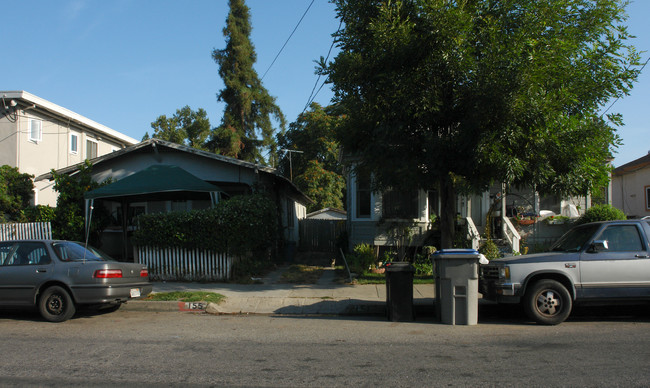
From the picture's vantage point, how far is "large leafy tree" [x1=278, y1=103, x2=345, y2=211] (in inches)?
1383

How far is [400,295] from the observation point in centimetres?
897

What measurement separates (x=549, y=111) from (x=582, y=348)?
16.3 feet

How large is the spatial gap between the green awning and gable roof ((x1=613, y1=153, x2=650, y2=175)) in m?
24.4

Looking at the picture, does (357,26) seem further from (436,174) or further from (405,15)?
(436,174)

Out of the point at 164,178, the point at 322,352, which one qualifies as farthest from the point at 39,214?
the point at 322,352

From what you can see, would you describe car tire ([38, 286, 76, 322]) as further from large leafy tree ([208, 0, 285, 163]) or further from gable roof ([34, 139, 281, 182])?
large leafy tree ([208, 0, 285, 163])

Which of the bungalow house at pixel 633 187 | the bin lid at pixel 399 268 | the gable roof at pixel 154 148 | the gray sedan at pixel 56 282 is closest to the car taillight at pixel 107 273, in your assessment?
the gray sedan at pixel 56 282

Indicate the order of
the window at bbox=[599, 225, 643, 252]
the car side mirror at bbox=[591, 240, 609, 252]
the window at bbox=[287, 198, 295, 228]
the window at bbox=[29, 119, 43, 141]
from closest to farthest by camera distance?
1. the car side mirror at bbox=[591, 240, 609, 252]
2. the window at bbox=[599, 225, 643, 252]
3. the window at bbox=[29, 119, 43, 141]
4. the window at bbox=[287, 198, 295, 228]

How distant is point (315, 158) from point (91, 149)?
18041 mm

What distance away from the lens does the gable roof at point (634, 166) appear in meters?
26.5

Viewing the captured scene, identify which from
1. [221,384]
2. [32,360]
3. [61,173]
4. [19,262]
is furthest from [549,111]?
[61,173]

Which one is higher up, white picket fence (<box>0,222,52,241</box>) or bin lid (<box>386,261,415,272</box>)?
white picket fence (<box>0,222,52,241</box>)

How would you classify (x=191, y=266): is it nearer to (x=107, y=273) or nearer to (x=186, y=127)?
(x=107, y=273)

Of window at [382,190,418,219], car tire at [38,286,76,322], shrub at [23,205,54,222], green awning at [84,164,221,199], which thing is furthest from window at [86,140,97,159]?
car tire at [38,286,76,322]
